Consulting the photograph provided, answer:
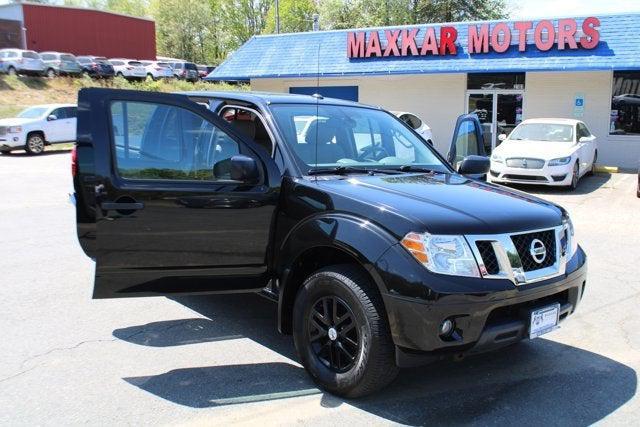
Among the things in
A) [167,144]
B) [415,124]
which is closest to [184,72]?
[415,124]

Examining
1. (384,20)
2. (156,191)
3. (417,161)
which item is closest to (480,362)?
(417,161)

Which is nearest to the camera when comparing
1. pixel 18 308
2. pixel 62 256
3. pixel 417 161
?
pixel 417 161

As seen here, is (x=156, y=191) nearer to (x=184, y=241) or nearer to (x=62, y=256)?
(x=184, y=241)

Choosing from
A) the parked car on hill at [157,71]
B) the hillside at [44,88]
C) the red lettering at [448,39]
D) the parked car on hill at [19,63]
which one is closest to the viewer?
the red lettering at [448,39]

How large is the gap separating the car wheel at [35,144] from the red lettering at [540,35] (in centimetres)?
1730

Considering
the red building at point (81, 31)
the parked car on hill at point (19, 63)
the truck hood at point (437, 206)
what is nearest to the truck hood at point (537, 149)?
the truck hood at point (437, 206)

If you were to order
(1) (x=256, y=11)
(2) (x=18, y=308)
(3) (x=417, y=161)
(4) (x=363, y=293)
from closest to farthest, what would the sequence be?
(4) (x=363, y=293)
(3) (x=417, y=161)
(2) (x=18, y=308)
(1) (x=256, y=11)

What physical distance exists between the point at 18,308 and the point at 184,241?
2285 millimetres

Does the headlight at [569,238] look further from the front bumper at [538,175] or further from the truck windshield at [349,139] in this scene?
the front bumper at [538,175]

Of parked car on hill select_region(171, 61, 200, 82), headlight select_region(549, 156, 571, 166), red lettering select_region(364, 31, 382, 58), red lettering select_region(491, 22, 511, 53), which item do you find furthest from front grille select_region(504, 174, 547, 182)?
parked car on hill select_region(171, 61, 200, 82)

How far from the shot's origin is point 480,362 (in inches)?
168

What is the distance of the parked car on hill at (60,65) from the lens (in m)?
38.1

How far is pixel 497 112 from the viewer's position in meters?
20.3

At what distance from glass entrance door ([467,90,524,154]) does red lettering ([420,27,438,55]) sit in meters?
2.01
